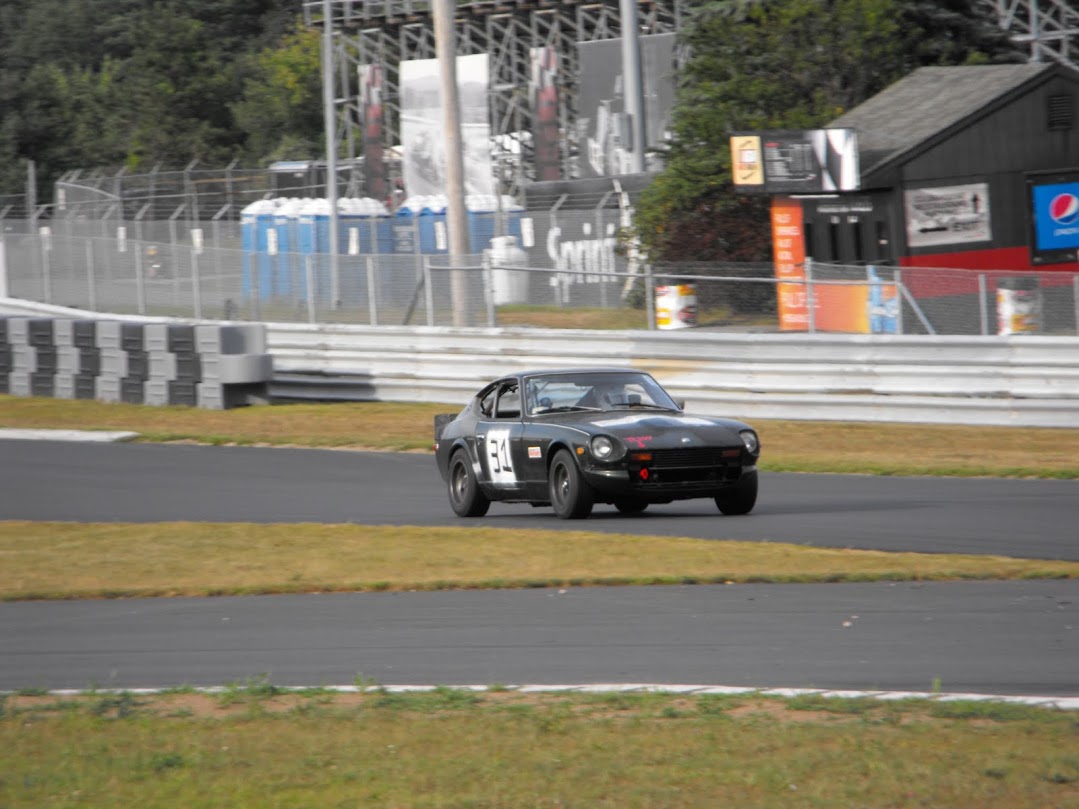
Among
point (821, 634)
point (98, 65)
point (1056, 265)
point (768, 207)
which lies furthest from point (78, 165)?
point (821, 634)

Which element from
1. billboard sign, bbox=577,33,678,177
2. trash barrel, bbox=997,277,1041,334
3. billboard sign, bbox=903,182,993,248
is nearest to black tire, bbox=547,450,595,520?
trash barrel, bbox=997,277,1041,334

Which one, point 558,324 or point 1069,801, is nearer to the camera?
point 1069,801

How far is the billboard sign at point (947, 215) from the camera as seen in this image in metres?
26.7

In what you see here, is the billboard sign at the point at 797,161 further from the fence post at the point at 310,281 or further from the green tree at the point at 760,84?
the fence post at the point at 310,281

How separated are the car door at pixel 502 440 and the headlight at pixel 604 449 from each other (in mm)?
1084

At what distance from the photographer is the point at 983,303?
67.4 ft

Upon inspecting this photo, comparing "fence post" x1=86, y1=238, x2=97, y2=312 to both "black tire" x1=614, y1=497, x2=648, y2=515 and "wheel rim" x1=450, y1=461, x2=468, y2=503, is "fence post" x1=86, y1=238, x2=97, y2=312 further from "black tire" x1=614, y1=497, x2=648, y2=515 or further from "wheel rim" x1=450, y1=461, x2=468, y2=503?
"black tire" x1=614, y1=497, x2=648, y2=515

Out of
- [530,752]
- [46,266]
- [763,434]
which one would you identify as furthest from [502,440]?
[46,266]

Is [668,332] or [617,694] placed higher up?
[668,332]

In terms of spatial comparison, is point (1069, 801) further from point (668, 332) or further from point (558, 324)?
point (558, 324)

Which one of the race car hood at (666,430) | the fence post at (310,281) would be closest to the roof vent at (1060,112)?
the fence post at (310,281)

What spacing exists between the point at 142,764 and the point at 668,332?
54.7 ft

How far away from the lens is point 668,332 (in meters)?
22.3

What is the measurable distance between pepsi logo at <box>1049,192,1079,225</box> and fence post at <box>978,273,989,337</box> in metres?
7.18
